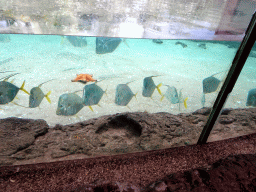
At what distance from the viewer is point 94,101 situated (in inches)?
86.2

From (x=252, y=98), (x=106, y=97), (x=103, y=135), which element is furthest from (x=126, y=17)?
(x=252, y=98)

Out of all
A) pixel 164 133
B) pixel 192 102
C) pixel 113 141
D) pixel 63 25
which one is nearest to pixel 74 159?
pixel 113 141

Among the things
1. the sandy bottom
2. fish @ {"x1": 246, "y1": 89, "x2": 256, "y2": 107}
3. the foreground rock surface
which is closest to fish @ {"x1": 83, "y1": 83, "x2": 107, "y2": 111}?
the sandy bottom

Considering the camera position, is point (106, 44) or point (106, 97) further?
point (106, 44)

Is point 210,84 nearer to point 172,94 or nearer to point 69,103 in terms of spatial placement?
point 172,94

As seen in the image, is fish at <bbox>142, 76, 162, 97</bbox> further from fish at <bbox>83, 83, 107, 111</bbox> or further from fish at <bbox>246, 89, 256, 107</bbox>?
fish at <bbox>246, 89, 256, 107</bbox>

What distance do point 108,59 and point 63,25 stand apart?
3.01 m

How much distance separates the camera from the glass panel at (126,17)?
164cm

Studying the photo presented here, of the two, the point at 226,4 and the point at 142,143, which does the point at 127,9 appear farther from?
the point at 142,143

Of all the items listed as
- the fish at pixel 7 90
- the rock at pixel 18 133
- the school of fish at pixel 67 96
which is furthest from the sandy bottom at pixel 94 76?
the rock at pixel 18 133

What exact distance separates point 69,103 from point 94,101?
1.31 ft

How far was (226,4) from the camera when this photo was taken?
1.87m

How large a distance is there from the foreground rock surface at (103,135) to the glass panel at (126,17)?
4.30 feet

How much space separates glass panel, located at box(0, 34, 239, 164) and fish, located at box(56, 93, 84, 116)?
0.05 ft
